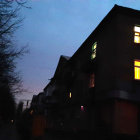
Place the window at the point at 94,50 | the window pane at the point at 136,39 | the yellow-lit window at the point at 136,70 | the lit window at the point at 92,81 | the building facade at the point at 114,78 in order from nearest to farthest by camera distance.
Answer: the building facade at the point at 114,78
the yellow-lit window at the point at 136,70
the window pane at the point at 136,39
the lit window at the point at 92,81
the window at the point at 94,50

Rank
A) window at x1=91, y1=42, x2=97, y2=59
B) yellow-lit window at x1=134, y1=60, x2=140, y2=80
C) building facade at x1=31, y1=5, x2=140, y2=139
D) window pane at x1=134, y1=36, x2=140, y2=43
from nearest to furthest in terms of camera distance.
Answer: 1. building facade at x1=31, y1=5, x2=140, y2=139
2. yellow-lit window at x1=134, y1=60, x2=140, y2=80
3. window pane at x1=134, y1=36, x2=140, y2=43
4. window at x1=91, y1=42, x2=97, y2=59

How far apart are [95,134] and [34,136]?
6.29m

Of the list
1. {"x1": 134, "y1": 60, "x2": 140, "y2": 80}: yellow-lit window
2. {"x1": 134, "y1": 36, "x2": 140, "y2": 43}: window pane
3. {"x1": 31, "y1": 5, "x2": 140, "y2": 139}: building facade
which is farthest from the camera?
{"x1": 134, "y1": 36, "x2": 140, "y2": 43}: window pane

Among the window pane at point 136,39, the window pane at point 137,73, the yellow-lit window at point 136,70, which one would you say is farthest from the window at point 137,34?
the window pane at point 137,73

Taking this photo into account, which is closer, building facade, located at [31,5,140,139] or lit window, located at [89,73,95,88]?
building facade, located at [31,5,140,139]

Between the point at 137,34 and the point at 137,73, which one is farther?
the point at 137,34

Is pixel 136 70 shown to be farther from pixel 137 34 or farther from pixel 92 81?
pixel 92 81

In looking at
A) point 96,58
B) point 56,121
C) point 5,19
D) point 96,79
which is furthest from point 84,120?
point 5,19

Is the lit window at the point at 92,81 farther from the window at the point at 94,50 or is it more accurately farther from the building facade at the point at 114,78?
the window at the point at 94,50

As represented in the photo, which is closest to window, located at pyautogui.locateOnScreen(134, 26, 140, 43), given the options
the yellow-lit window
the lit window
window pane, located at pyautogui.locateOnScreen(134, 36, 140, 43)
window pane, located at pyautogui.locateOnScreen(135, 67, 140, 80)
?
window pane, located at pyautogui.locateOnScreen(134, 36, 140, 43)

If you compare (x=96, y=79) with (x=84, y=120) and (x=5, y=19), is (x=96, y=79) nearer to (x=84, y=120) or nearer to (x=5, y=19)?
(x=84, y=120)

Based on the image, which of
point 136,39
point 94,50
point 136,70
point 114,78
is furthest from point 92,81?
point 136,39

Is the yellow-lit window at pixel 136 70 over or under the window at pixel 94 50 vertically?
under

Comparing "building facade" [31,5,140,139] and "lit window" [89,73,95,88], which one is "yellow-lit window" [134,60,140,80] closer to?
"building facade" [31,5,140,139]
